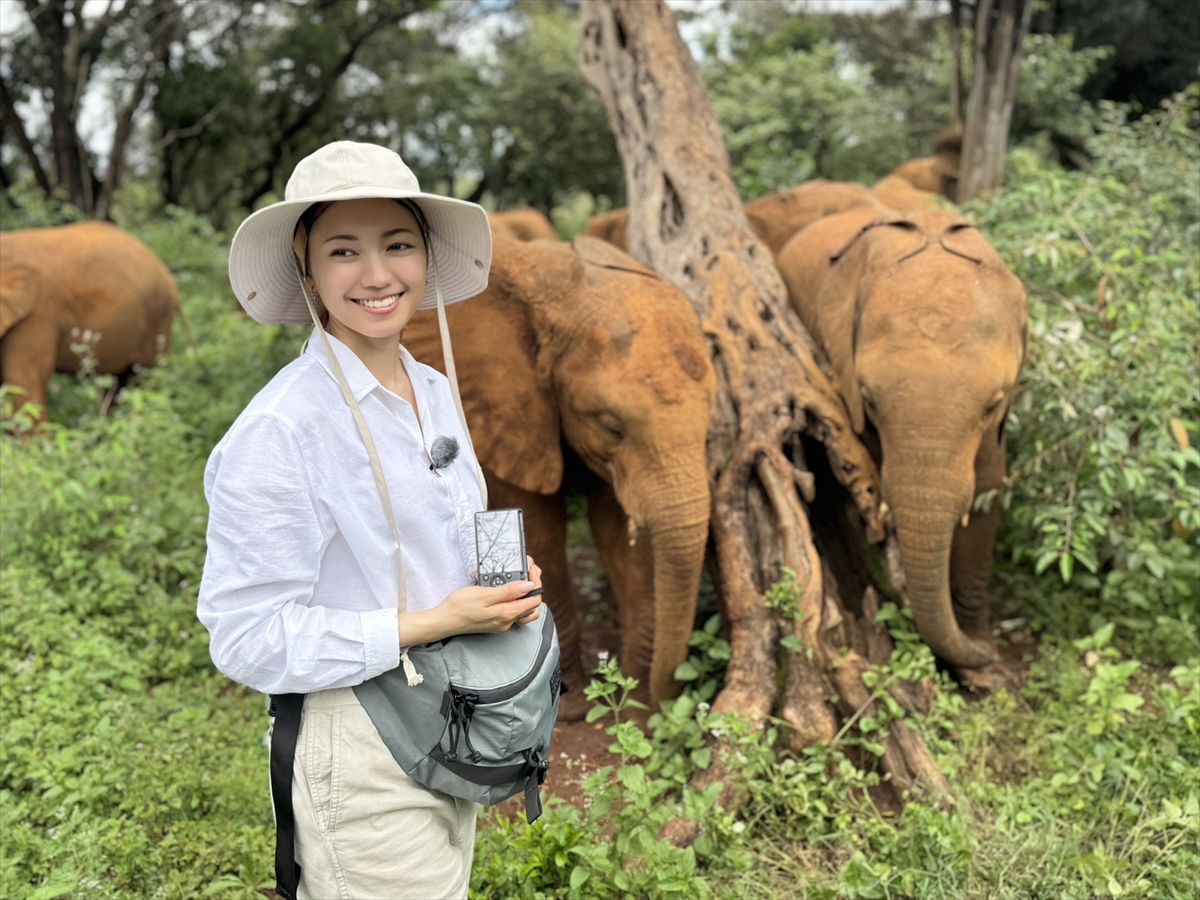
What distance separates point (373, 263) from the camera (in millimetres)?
1983

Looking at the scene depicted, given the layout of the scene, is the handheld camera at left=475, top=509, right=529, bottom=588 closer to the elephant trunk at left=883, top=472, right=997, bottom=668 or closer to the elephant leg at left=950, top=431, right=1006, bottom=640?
the elephant trunk at left=883, top=472, right=997, bottom=668

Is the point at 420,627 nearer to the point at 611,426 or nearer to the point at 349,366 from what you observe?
the point at 349,366

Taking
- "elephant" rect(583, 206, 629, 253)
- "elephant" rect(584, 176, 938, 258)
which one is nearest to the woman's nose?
"elephant" rect(584, 176, 938, 258)

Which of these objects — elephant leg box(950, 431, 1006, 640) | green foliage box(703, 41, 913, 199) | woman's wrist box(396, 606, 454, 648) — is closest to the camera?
woman's wrist box(396, 606, 454, 648)

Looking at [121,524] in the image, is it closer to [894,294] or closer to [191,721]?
[191,721]

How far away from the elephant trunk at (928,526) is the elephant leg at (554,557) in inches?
62.2

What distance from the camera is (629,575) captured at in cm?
474

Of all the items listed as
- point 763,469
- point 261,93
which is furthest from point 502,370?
point 261,93

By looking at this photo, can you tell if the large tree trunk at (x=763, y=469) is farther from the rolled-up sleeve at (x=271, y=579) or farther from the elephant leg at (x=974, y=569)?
the rolled-up sleeve at (x=271, y=579)

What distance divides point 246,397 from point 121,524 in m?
2.43

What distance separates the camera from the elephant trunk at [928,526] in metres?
3.97

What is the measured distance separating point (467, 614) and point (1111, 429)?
3.76 m

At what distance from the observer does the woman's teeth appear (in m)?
2.00

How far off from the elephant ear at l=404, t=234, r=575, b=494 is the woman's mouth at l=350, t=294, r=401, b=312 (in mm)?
2211
